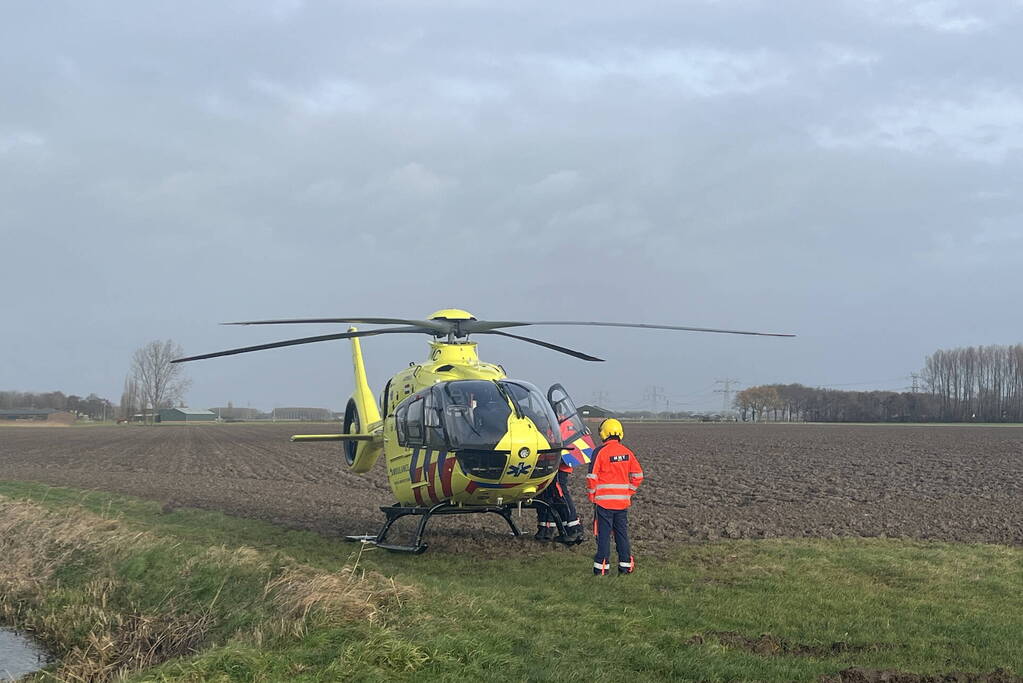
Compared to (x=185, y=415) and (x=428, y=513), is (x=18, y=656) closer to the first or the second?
(x=428, y=513)

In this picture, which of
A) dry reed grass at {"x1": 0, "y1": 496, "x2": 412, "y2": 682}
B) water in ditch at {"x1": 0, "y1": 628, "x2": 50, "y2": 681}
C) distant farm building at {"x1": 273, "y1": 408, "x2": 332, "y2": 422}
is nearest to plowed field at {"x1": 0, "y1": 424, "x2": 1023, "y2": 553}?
dry reed grass at {"x1": 0, "y1": 496, "x2": 412, "y2": 682}

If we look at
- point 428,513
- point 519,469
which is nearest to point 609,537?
point 519,469

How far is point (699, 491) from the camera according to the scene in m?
22.1

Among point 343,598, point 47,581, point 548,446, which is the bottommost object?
point 47,581

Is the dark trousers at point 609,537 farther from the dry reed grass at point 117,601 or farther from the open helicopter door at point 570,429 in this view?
the dry reed grass at point 117,601

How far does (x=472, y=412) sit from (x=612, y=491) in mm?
2295

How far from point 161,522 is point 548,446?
32.0ft

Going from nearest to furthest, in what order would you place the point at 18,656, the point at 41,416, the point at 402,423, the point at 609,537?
the point at 18,656
the point at 609,537
the point at 402,423
the point at 41,416

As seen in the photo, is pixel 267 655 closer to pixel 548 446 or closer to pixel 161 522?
pixel 548 446

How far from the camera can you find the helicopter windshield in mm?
11586

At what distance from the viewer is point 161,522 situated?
1711 cm

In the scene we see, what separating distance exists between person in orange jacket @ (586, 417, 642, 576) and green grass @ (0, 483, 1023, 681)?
0.45m

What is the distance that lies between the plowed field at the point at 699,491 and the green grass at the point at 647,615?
5.86ft

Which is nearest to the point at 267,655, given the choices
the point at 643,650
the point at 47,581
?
the point at 643,650
